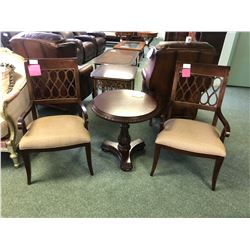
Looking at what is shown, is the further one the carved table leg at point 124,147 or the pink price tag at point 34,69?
the carved table leg at point 124,147

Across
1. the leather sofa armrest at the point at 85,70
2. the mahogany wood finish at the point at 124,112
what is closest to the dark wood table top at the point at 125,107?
the mahogany wood finish at the point at 124,112

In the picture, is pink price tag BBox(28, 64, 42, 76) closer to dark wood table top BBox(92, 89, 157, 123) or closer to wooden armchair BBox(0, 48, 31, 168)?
wooden armchair BBox(0, 48, 31, 168)

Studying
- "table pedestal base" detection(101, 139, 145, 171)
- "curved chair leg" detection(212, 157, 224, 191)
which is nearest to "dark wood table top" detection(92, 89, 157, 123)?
"table pedestal base" detection(101, 139, 145, 171)

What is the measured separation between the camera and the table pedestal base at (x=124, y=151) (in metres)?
1.91

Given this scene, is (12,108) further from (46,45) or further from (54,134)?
(46,45)

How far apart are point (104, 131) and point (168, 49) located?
1122 millimetres

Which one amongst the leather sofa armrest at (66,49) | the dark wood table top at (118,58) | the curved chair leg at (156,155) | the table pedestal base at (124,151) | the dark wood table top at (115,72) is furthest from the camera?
the dark wood table top at (118,58)

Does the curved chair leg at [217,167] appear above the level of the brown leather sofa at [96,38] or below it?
below

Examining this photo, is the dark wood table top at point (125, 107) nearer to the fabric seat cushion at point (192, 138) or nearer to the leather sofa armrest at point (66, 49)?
the fabric seat cushion at point (192, 138)

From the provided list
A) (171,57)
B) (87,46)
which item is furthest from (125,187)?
(87,46)

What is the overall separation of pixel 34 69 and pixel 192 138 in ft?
4.56
